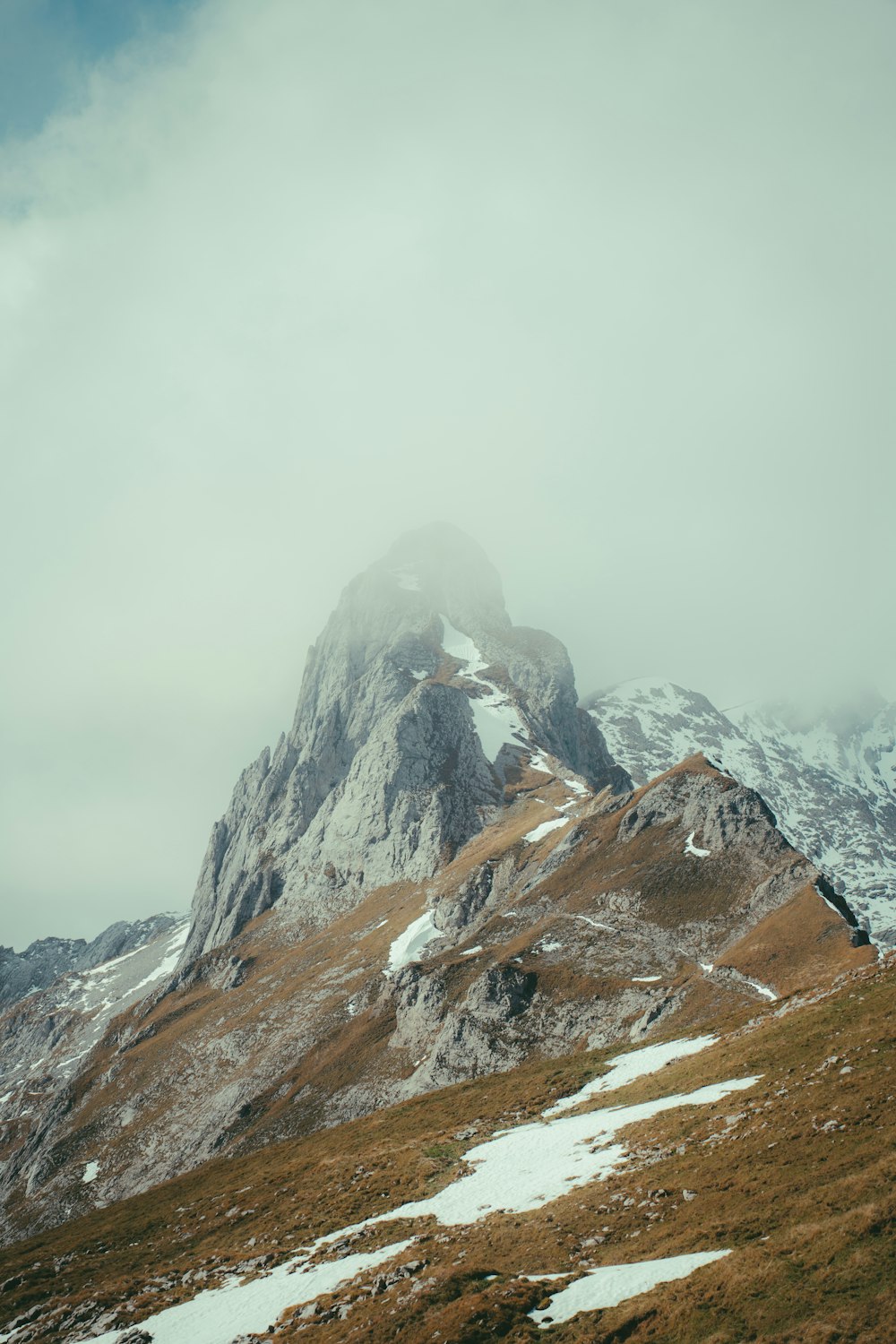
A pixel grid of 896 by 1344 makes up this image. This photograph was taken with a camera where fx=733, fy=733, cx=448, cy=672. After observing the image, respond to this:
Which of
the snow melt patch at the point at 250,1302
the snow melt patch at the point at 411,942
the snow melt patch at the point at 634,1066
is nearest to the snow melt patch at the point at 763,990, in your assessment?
the snow melt patch at the point at 634,1066

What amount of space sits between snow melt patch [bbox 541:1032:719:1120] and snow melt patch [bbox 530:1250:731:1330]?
31.8 metres

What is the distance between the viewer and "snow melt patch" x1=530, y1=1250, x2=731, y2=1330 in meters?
22.9

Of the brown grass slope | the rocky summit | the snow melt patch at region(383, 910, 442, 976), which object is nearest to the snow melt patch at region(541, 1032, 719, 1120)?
the rocky summit

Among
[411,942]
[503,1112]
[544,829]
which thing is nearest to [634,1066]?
[503,1112]

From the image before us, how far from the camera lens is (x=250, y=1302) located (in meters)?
34.8

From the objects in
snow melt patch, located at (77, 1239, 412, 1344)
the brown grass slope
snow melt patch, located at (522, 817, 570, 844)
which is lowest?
the brown grass slope

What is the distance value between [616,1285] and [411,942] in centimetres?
11620

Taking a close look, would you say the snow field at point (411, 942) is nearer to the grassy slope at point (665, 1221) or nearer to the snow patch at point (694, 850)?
Result: the snow patch at point (694, 850)

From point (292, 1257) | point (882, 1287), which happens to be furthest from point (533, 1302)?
point (292, 1257)

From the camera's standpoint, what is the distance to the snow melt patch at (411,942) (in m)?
130

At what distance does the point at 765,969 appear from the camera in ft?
260

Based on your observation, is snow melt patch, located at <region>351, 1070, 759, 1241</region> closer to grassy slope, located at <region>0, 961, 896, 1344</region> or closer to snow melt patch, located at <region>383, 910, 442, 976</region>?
grassy slope, located at <region>0, 961, 896, 1344</region>

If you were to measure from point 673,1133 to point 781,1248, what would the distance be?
18.5 meters

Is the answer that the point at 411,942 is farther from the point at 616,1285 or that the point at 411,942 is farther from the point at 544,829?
the point at 616,1285
